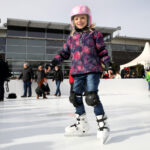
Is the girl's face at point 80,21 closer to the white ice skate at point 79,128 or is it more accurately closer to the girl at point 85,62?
the girl at point 85,62

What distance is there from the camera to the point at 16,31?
70.0ft

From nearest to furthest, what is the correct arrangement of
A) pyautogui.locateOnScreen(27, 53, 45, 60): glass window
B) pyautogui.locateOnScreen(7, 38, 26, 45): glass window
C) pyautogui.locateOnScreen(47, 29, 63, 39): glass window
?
pyautogui.locateOnScreen(7, 38, 26, 45): glass window, pyautogui.locateOnScreen(27, 53, 45, 60): glass window, pyautogui.locateOnScreen(47, 29, 63, 39): glass window

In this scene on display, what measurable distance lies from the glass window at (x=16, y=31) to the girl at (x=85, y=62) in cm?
2076

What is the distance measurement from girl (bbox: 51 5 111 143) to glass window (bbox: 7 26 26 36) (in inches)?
817

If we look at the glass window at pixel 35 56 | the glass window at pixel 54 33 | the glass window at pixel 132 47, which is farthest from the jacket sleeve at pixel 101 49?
the glass window at pixel 132 47

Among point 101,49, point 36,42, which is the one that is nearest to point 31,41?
point 36,42

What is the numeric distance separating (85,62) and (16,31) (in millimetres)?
21180

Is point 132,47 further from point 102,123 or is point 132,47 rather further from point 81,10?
point 102,123

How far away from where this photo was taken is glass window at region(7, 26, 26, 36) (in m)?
21.0

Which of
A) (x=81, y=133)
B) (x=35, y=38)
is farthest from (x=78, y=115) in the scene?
A: (x=35, y=38)

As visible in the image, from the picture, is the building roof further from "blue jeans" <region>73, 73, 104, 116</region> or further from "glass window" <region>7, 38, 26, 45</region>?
"blue jeans" <region>73, 73, 104, 116</region>

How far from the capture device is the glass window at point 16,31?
2105 centimetres

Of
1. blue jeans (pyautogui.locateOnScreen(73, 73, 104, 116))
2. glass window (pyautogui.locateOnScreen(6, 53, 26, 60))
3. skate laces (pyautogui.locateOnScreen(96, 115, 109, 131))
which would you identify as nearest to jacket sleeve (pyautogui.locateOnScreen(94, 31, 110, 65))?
blue jeans (pyautogui.locateOnScreen(73, 73, 104, 116))

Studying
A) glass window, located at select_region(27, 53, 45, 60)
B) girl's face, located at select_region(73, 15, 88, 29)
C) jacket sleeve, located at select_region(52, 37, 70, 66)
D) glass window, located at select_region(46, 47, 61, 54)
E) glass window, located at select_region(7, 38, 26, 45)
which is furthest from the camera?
glass window, located at select_region(46, 47, 61, 54)
